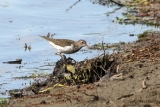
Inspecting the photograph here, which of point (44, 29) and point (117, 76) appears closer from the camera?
point (117, 76)

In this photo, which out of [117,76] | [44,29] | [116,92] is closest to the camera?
[116,92]

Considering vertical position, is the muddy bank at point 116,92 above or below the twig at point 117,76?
below

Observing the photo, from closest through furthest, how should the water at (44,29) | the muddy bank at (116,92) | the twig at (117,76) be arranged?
the muddy bank at (116,92) < the twig at (117,76) < the water at (44,29)

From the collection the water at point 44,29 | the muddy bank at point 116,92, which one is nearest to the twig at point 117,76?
the muddy bank at point 116,92

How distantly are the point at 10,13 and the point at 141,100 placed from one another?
11.9 metres

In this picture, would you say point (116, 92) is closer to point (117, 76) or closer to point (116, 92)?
point (116, 92)

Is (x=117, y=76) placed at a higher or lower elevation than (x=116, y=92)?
higher

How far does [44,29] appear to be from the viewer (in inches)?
685

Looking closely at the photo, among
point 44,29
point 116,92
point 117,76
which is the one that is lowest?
point 116,92

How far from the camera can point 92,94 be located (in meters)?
8.54

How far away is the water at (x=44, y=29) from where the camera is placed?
43.6 feet

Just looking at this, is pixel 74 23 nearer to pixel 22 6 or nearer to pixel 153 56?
pixel 22 6

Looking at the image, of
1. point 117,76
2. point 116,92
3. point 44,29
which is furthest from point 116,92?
point 44,29

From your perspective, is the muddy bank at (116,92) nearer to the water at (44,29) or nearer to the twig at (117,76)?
the twig at (117,76)
